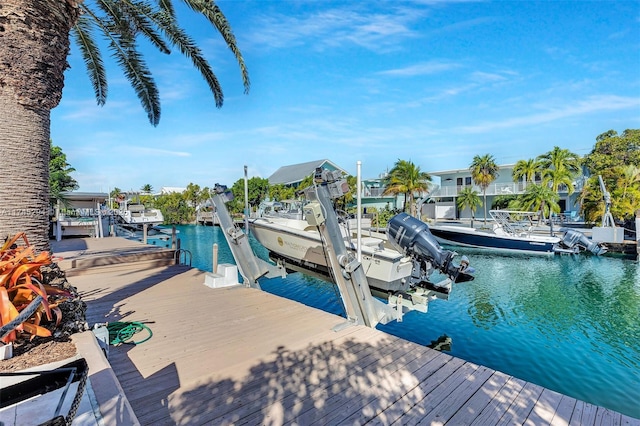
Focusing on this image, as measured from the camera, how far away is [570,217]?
30.1 metres

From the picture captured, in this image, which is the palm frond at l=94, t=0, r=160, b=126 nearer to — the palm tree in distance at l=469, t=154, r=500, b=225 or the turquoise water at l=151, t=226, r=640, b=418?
the turquoise water at l=151, t=226, r=640, b=418

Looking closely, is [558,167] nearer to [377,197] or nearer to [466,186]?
[466,186]

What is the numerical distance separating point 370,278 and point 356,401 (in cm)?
576

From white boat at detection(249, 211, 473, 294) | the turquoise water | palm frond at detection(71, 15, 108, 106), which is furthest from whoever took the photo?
white boat at detection(249, 211, 473, 294)

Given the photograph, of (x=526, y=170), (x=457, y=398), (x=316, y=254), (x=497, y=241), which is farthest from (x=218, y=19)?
(x=526, y=170)

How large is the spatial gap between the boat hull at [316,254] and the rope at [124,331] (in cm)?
364

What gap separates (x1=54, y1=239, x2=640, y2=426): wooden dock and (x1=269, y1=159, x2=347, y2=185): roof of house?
36822mm

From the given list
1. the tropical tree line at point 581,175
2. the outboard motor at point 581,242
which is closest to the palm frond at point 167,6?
the outboard motor at point 581,242

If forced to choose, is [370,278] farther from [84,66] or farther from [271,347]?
[84,66]

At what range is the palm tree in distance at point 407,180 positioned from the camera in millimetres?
31234

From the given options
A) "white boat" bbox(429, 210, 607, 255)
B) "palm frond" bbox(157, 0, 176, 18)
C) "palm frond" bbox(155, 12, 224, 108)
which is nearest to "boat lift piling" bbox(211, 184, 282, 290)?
"palm frond" bbox(155, 12, 224, 108)

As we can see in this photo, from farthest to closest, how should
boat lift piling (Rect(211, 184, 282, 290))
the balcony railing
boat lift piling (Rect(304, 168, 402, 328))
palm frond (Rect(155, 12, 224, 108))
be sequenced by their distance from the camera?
1. the balcony railing
2. boat lift piling (Rect(211, 184, 282, 290))
3. palm frond (Rect(155, 12, 224, 108))
4. boat lift piling (Rect(304, 168, 402, 328))

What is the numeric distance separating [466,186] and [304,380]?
35.6 m

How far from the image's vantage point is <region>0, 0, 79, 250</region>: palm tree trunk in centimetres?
394
